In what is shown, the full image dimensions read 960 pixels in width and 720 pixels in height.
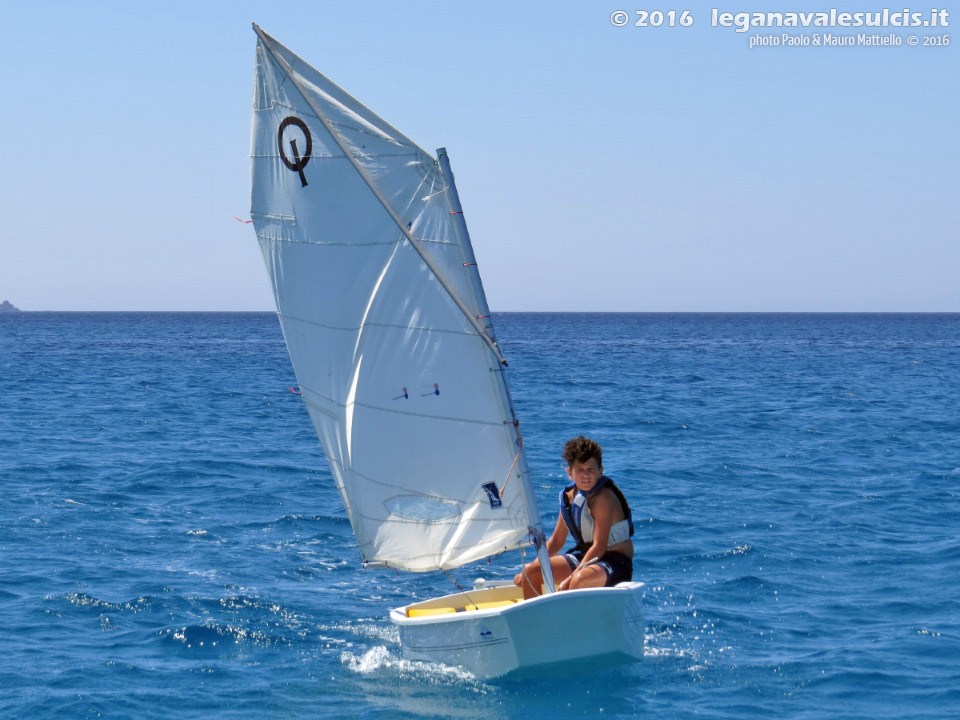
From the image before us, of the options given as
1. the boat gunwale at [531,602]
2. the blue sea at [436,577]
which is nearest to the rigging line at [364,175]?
the boat gunwale at [531,602]

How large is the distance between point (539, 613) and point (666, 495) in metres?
10.5

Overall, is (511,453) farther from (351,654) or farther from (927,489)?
(927,489)

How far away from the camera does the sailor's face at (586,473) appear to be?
9.24m

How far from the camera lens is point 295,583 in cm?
1322

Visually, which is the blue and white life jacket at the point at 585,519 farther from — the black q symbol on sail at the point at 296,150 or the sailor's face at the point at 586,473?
the black q symbol on sail at the point at 296,150

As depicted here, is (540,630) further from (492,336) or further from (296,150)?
(296,150)

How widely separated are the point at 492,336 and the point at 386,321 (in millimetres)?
997

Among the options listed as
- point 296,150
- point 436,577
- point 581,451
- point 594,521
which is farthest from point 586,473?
point 436,577

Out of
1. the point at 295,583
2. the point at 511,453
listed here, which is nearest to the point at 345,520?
the point at 295,583

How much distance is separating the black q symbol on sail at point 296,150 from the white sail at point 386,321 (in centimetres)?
1

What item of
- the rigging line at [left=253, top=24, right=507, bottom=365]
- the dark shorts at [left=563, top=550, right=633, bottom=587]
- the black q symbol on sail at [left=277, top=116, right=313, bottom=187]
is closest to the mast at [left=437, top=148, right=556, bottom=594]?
the rigging line at [left=253, top=24, right=507, bottom=365]

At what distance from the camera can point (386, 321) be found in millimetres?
9344

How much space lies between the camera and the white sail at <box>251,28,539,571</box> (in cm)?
897

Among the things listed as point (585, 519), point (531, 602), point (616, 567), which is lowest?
point (531, 602)
